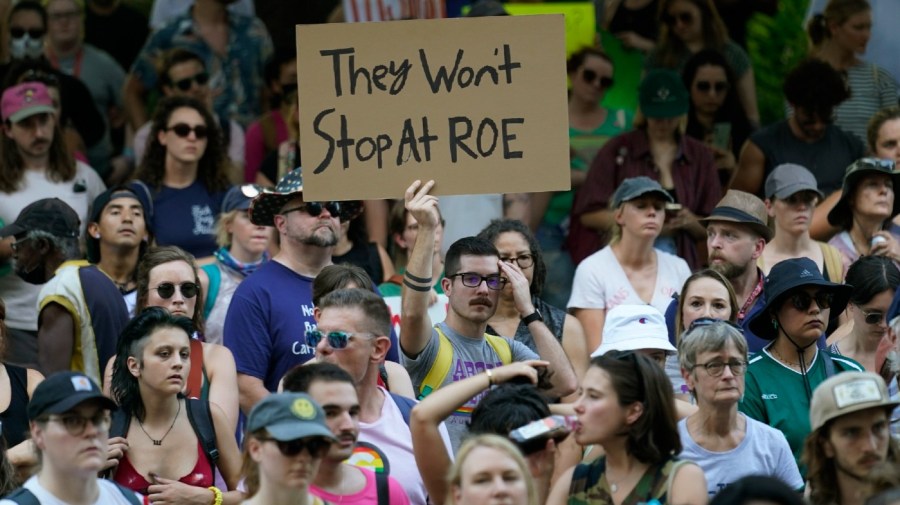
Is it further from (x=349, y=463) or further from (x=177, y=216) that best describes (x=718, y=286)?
(x=177, y=216)

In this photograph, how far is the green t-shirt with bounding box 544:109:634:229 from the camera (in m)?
11.4

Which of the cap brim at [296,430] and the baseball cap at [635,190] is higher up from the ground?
the baseball cap at [635,190]

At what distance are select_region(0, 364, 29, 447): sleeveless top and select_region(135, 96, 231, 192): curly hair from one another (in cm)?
300

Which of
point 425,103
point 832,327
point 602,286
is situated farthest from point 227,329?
point 832,327

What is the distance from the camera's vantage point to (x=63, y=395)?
6180mm

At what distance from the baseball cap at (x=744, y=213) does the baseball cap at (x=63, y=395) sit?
4124mm

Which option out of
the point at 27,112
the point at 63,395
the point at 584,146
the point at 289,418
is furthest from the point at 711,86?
the point at 63,395

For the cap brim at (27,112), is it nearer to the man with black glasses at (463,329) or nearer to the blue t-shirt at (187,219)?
the blue t-shirt at (187,219)

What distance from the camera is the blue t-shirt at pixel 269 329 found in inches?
325

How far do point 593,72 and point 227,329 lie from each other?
4.02m

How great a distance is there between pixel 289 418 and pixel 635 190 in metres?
3.96

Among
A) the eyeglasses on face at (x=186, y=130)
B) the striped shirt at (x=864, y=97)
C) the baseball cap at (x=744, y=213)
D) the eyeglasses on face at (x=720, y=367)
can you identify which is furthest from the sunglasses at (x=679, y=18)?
the eyeglasses on face at (x=720, y=367)

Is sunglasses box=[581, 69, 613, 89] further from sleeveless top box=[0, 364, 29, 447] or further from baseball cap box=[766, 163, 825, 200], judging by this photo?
sleeveless top box=[0, 364, 29, 447]

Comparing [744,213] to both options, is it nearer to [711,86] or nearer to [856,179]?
[856,179]
